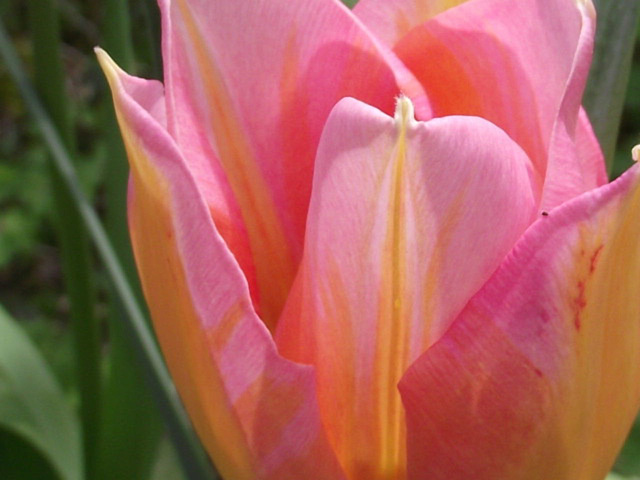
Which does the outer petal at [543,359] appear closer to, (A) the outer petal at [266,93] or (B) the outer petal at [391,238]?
(B) the outer petal at [391,238]

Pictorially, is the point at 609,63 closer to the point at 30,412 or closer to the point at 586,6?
the point at 586,6

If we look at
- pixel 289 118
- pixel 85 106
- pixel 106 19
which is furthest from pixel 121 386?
pixel 85 106

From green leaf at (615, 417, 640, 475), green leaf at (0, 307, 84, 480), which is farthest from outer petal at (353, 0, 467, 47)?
green leaf at (615, 417, 640, 475)

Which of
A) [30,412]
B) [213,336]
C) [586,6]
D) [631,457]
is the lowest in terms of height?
[631,457]

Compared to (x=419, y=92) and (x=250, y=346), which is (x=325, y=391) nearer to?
(x=250, y=346)

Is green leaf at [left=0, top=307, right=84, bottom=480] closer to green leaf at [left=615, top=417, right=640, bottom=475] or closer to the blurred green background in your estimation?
the blurred green background

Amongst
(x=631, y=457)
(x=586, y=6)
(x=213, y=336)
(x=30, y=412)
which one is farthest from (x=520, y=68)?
(x=631, y=457)
